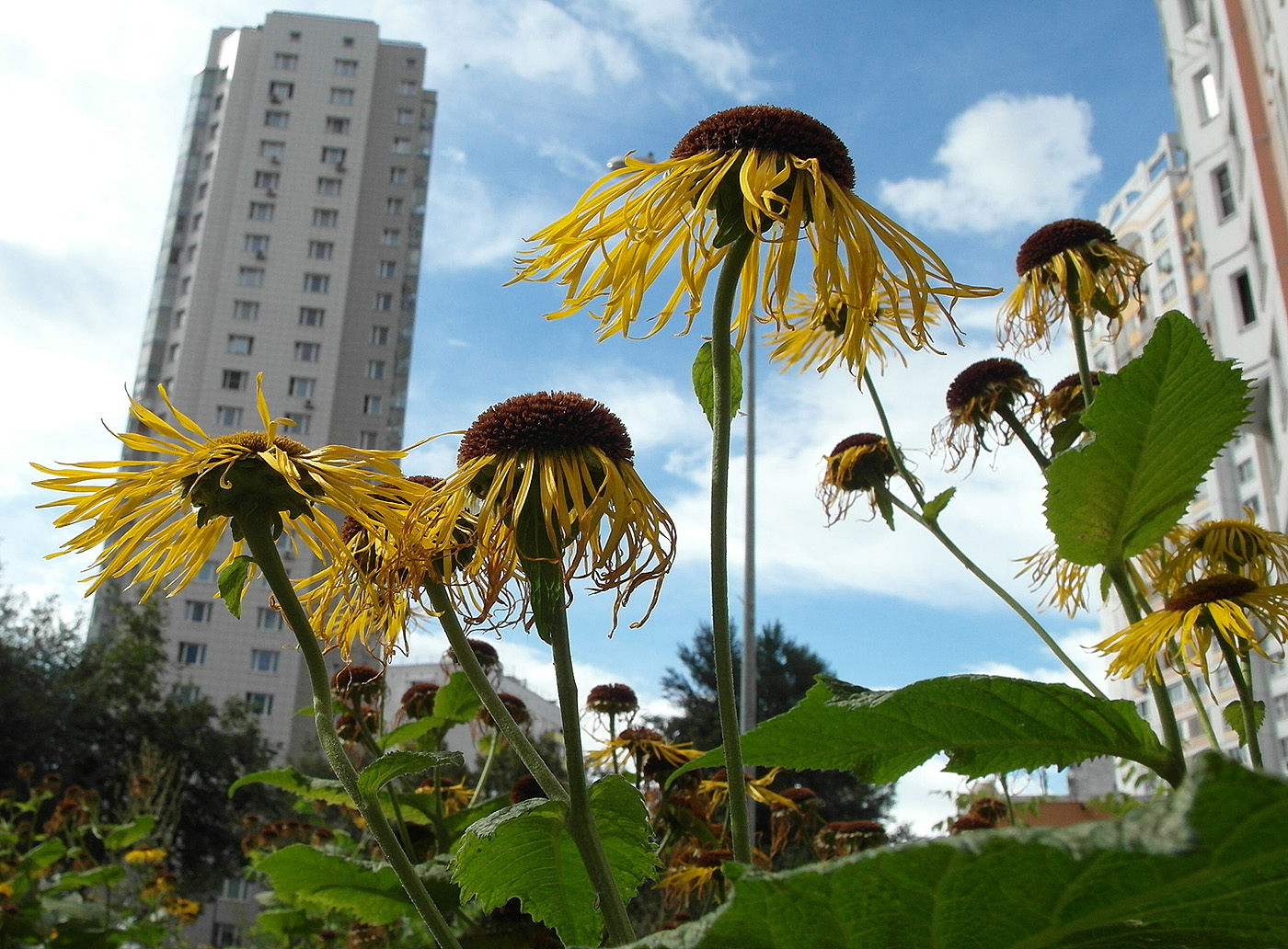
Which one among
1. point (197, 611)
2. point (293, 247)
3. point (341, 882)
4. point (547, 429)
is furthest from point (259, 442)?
point (293, 247)

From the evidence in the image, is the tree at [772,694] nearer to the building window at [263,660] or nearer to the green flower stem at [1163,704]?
the green flower stem at [1163,704]

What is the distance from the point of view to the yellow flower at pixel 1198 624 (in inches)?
57.5

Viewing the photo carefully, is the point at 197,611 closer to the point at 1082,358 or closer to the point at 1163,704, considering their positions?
the point at 1082,358

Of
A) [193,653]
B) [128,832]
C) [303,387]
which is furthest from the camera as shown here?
[303,387]

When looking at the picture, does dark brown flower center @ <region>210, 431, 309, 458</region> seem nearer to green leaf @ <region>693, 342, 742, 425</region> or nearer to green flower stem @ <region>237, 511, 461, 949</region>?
green flower stem @ <region>237, 511, 461, 949</region>

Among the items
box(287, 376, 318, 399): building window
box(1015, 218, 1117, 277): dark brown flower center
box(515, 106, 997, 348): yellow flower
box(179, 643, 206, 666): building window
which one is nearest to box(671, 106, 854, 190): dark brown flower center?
box(515, 106, 997, 348): yellow flower

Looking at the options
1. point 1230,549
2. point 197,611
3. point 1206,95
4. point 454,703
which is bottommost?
point 454,703

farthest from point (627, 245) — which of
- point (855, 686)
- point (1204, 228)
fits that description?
point (1204, 228)

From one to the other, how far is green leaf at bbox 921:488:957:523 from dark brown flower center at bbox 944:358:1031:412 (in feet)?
2.40

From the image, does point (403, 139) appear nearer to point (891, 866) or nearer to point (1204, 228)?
point (1204, 228)

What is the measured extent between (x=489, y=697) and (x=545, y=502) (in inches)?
8.5

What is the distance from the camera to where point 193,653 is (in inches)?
1922

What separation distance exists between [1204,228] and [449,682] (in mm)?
24246

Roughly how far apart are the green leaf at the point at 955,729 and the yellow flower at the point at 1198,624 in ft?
1.81
